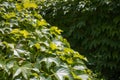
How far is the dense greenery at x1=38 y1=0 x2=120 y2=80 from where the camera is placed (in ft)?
17.6

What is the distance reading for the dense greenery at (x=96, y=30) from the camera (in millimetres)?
5367

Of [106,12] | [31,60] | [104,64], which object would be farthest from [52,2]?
[31,60]

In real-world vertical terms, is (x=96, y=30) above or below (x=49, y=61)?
below

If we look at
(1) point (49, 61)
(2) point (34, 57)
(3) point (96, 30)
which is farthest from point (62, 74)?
(3) point (96, 30)

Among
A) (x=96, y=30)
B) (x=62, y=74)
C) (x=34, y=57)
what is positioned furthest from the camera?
(x=96, y=30)

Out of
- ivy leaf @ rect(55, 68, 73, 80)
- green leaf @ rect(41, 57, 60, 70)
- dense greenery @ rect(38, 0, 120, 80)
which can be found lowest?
dense greenery @ rect(38, 0, 120, 80)

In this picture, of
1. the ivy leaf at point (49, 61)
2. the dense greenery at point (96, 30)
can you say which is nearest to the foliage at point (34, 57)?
the ivy leaf at point (49, 61)

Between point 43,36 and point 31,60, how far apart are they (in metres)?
0.44

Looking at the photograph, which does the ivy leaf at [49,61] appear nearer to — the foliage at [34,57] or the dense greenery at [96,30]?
the foliage at [34,57]

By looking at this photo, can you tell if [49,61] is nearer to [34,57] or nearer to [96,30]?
[34,57]

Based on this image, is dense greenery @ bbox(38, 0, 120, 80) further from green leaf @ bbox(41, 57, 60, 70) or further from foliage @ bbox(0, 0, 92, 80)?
green leaf @ bbox(41, 57, 60, 70)

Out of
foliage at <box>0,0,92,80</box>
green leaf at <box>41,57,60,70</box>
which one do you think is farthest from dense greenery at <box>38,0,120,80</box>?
green leaf at <box>41,57,60,70</box>

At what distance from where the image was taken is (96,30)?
18.0ft

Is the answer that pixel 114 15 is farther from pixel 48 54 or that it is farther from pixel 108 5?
pixel 48 54
